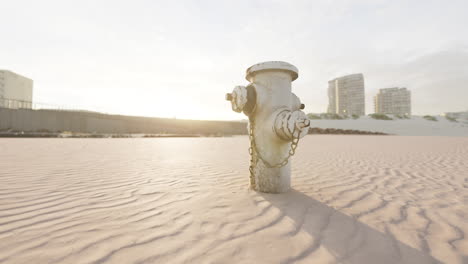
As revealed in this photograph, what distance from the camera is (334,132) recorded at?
22.9 m

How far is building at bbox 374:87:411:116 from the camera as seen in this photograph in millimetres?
53438

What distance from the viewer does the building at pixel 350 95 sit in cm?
4920

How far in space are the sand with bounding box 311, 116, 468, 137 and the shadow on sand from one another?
85.9ft

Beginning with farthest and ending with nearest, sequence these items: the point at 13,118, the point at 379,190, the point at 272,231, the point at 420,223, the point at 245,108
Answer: the point at 13,118, the point at 379,190, the point at 245,108, the point at 420,223, the point at 272,231

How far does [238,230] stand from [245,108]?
1346mm

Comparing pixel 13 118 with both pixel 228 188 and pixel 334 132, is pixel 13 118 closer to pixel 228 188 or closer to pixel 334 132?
pixel 228 188

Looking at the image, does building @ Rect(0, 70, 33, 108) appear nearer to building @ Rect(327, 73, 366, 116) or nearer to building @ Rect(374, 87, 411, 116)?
building @ Rect(327, 73, 366, 116)

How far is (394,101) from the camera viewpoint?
55031 millimetres

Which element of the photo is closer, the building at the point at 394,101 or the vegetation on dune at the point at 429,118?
the vegetation on dune at the point at 429,118

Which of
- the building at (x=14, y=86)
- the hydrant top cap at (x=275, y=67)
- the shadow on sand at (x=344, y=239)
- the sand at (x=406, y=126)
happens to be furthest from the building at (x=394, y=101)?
the building at (x=14, y=86)

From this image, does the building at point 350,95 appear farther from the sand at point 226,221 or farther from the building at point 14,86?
the building at point 14,86

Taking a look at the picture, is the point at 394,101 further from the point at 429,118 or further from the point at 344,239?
the point at 344,239

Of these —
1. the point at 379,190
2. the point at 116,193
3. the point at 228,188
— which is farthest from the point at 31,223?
the point at 379,190

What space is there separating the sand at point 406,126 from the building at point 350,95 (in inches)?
735
